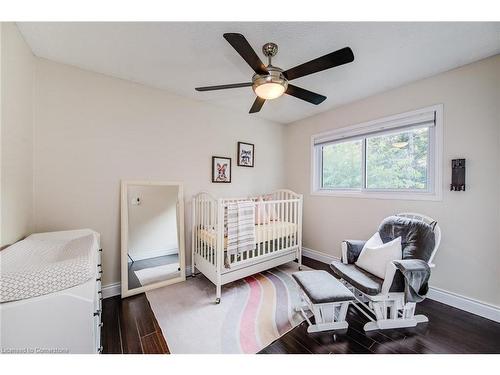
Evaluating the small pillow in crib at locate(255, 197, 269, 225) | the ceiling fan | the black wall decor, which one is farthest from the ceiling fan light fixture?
the black wall decor

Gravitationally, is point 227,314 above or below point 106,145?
below

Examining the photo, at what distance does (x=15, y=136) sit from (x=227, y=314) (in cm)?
215

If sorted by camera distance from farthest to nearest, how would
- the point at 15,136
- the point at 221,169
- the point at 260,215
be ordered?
the point at 221,169 → the point at 260,215 → the point at 15,136

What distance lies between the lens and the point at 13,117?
138 cm

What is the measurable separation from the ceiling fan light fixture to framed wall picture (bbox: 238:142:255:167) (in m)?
1.51

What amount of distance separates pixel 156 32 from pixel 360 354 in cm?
274

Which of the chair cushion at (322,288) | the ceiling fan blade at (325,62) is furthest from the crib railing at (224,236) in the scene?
the ceiling fan blade at (325,62)

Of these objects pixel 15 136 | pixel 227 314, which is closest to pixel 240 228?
pixel 227 314

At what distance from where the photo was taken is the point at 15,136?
1.41 m

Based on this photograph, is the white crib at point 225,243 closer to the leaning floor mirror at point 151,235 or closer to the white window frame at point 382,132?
the leaning floor mirror at point 151,235

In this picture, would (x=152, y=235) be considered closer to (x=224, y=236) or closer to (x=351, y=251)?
(x=224, y=236)

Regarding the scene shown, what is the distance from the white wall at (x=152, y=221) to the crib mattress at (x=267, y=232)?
1.44 feet

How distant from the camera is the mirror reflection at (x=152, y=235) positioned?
7.42ft
